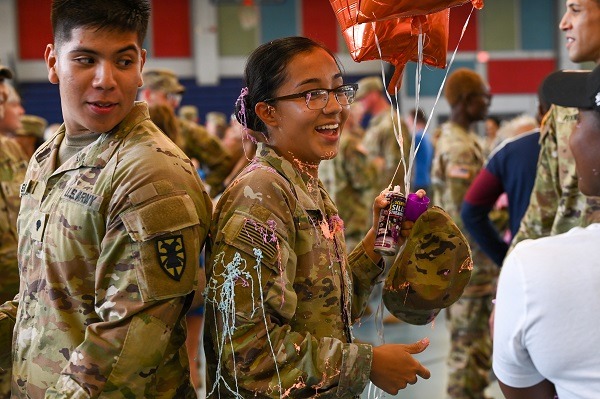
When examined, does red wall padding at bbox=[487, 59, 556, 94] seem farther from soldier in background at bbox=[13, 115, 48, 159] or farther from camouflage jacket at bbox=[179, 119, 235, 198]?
camouflage jacket at bbox=[179, 119, 235, 198]

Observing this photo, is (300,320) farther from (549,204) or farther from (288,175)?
(549,204)

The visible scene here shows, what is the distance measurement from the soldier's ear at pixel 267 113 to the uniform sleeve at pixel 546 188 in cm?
148

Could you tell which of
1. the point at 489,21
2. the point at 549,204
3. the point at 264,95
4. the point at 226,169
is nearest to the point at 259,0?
the point at 489,21

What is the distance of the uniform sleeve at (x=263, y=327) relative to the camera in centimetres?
181

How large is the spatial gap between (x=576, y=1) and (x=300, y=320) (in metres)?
1.64

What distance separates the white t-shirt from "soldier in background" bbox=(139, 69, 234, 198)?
3918mm

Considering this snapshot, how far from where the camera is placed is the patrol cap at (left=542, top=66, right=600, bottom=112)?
4.98ft

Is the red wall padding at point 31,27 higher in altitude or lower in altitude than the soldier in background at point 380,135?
higher

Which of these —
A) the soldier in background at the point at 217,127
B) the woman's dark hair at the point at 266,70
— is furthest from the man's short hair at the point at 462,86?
the soldier in background at the point at 217,127

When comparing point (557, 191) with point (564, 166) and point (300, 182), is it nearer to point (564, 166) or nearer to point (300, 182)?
point (564, 166)

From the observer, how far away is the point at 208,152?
540cm

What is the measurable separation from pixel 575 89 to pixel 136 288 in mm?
926

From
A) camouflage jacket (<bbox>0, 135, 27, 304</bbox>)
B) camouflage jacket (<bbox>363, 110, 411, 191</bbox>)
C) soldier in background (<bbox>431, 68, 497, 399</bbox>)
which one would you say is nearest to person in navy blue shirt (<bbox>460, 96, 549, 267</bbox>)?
soldier in background (<bbox>431, 68, 497, 399</bbox>)

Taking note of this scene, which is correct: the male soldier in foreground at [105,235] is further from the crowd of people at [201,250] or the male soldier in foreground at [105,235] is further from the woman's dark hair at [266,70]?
the woman's dark hair at [266,70]
